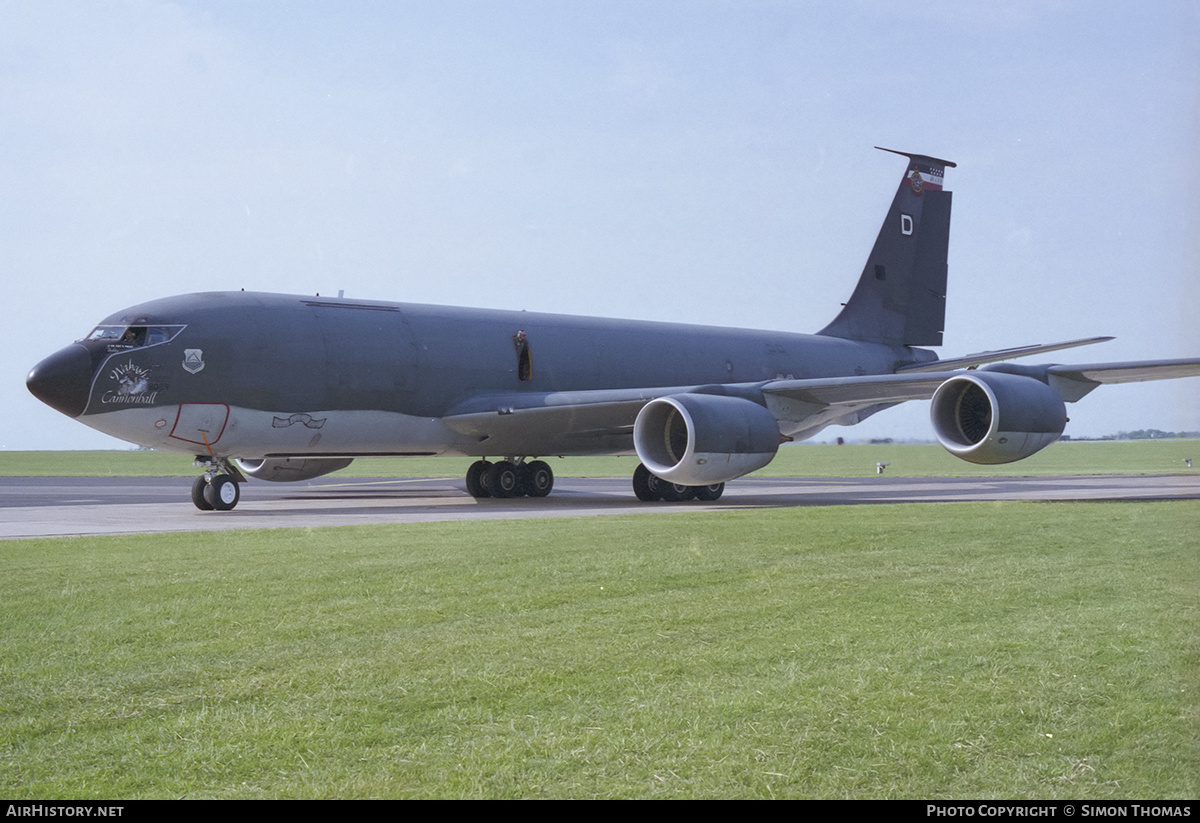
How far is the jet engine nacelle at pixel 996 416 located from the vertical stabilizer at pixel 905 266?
430 inches

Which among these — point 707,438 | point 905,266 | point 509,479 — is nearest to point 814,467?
point 905,266

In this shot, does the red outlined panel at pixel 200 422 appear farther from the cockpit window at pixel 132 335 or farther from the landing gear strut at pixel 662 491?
the landing gear strut at pixel 662 491

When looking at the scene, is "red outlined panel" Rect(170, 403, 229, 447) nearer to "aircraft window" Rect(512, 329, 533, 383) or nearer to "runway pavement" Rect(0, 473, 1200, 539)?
"runway pavement" Rect(0, 473, 1200, 539)

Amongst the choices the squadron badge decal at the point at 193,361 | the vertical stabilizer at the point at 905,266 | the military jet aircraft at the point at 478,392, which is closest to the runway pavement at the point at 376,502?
the military jet aircraft at the point at 478,392

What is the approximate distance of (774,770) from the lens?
3.91m

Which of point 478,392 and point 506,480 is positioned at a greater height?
point 478,392

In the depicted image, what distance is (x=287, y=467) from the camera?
22250 mm

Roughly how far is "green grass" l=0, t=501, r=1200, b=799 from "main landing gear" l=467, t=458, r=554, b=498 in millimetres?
13430

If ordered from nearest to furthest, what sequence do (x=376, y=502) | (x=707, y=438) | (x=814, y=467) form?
(x=707, y=438) → (x=376, y=502) → (x=814, y=467)

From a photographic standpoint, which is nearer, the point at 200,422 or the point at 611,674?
the point at 611,674

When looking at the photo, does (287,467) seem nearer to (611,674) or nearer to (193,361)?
(193,361)

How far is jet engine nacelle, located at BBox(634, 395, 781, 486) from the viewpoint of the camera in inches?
664

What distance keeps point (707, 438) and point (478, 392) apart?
5.53 m

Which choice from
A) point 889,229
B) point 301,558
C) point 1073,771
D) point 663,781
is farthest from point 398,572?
point 889,229
